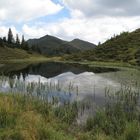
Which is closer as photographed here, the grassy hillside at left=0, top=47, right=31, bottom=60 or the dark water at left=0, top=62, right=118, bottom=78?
the dark water at left=0, top=62, right=118, bottom=78

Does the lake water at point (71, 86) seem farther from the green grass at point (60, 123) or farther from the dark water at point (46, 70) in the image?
the dark water at point (46, 70)

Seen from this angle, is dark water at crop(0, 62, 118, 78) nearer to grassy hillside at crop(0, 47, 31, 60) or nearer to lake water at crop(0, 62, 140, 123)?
lake water at crop(0, 62, 140, 123)

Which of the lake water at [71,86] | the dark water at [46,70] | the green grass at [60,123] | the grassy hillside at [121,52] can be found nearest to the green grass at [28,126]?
the green grass at [60,123]

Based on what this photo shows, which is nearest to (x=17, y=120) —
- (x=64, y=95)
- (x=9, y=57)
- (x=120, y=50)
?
(x=64, y=95)

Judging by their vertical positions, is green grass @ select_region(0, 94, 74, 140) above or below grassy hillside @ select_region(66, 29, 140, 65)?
below

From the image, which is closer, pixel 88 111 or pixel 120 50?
pixel 88 111

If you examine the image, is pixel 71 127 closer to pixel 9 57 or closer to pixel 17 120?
pixel 17 120

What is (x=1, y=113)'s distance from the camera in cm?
1429

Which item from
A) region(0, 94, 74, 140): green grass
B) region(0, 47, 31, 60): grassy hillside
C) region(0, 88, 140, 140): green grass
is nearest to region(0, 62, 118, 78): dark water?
region(0, 88, 140, 140): green grass

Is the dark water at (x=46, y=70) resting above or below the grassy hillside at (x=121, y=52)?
below

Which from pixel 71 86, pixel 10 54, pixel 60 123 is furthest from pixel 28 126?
pixel 10 54

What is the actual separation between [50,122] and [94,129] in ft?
7.29

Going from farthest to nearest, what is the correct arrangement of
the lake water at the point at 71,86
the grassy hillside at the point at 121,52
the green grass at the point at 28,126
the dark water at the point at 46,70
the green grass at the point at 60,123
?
the grassy hillside at the point at 121,52
the dark water at the point at 46,70
the lake water at the point at 71,86
the green grass at the point at 60,123
the green grass at the point at 28,126

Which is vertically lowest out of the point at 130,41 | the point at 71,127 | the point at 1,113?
the point at 71,127
